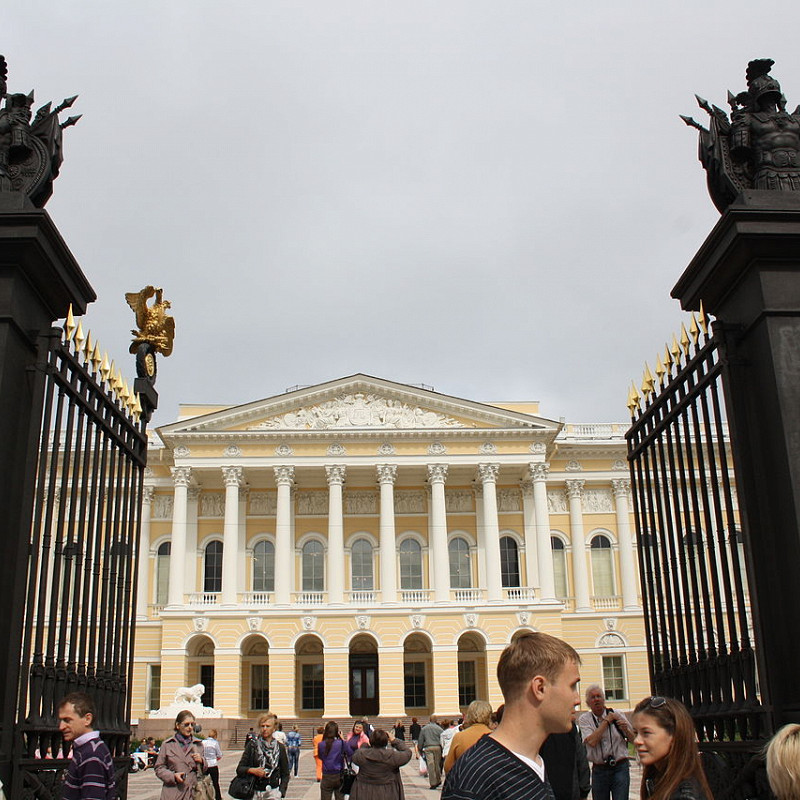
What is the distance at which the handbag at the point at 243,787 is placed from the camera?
9516 mm

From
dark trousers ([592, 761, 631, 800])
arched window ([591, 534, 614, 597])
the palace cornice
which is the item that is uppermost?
the palace cornice

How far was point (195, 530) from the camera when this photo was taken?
42094 mm

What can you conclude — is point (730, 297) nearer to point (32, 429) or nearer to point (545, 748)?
point (545, 748)

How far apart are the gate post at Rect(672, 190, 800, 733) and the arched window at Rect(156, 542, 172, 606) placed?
39.2m

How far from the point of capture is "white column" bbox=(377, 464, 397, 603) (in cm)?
4044

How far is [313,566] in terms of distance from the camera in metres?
42.7

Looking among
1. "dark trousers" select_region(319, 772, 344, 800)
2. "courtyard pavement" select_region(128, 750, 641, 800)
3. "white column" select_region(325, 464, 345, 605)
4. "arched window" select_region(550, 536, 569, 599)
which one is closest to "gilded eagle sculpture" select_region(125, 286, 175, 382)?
"dark trousers" select_region(319, 772, 344, 800)

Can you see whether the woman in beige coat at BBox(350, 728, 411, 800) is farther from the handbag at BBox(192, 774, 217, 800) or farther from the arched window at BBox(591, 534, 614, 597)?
the arched window at BBox(591, 534, 614, 597)

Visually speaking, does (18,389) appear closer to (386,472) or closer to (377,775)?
(377,775)

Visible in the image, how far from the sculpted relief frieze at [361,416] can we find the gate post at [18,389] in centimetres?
3562

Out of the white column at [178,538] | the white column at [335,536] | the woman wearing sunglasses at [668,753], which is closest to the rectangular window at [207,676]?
the white column at [178,538]

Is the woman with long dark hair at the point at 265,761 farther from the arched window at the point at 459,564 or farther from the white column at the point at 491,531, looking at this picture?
the arched window at the point at 459,564

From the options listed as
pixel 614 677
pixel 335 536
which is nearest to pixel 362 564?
pixel 335 536

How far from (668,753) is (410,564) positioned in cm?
3991
